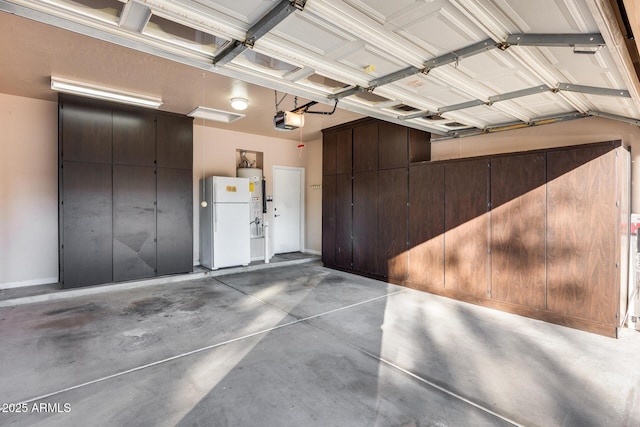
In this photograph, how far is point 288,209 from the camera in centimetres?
809

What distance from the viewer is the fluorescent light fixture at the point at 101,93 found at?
13.7 ft

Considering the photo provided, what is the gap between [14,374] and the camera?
259 centimetres

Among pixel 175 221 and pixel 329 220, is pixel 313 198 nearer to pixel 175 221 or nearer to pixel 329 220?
pixel 329 220

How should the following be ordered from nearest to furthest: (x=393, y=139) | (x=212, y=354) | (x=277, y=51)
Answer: (x=277, y=51)
(x=212, y=354)
(x=393, y=139)

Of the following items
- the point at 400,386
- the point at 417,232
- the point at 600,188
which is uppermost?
the point at 600,188

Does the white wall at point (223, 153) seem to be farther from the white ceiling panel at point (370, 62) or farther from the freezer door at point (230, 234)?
the white ceiling panel at point (370, 62)

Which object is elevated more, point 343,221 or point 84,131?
point 84,131

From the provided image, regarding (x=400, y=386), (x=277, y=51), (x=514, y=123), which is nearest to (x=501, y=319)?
(x=400, y=386)

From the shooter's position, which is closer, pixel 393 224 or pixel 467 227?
pixel 467 227

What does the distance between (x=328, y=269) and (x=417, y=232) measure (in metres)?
2.27

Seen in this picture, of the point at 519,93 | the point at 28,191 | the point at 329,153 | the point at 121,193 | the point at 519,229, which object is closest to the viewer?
the point at 519,93

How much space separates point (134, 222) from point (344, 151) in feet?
13.2

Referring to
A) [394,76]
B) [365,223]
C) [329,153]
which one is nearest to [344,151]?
[329,153]

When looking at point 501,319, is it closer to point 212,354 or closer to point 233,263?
point 212,354
